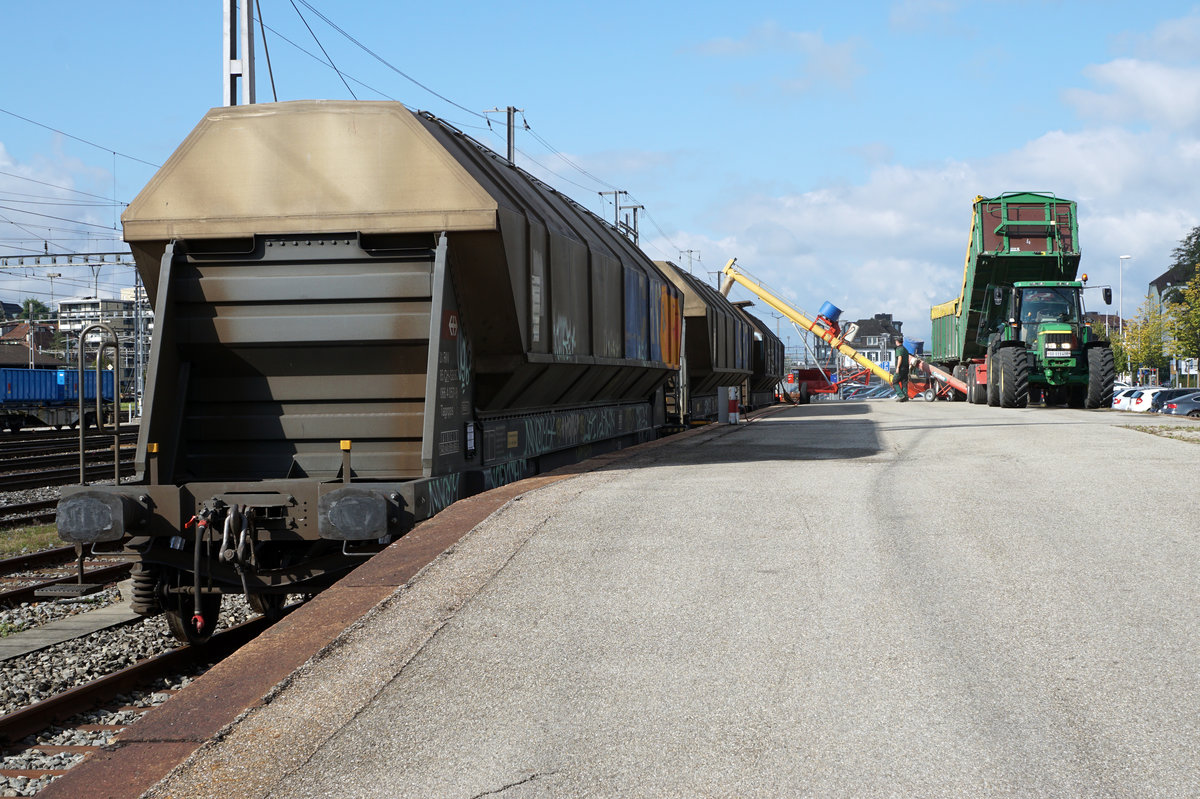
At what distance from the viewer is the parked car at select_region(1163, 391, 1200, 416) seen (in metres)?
31.2

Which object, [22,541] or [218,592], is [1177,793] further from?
[22,541]

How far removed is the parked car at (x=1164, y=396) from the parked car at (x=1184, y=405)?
0.19 m

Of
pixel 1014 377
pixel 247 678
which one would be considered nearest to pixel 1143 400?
pixel 1014 377

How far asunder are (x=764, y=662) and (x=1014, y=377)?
23.4 m

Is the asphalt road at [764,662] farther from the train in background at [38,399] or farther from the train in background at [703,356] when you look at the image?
the train in background at [38,399]

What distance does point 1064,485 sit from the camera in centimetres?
1005

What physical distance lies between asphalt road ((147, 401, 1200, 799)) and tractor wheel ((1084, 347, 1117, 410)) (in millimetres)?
18543

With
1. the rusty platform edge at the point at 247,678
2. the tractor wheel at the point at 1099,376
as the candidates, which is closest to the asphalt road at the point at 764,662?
the rusty platform edge at the point at 247,678

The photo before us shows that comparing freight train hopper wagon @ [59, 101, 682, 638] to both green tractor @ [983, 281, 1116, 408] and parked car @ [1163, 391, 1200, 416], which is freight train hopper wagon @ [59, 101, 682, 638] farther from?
parked car @ [1163, 391, 1200, 416]

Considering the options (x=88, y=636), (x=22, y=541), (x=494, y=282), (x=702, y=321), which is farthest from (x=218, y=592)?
(x=702, y=321)

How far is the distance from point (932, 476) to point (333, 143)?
6728mm

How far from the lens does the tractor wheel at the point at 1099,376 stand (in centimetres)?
2584

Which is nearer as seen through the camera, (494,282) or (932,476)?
(494,282)

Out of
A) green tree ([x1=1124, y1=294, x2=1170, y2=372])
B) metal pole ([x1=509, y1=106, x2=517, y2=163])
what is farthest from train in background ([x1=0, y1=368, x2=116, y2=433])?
green tree ([x1=1124, y1=294, x2=1170, y2=372])
